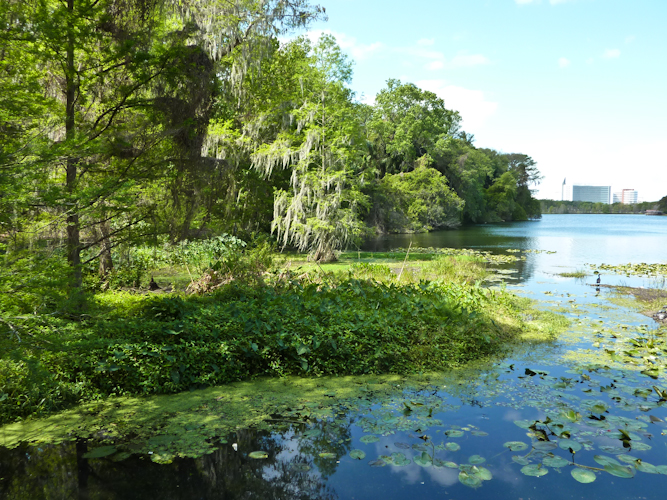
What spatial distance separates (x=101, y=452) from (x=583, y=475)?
13.4ft

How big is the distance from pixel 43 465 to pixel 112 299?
4.42 metres

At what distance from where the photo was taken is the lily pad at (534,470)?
378cm

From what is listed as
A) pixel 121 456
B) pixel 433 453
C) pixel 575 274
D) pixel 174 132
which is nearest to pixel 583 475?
pixel 433 453

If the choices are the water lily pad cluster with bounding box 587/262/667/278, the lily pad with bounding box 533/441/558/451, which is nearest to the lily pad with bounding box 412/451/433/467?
the lily pad with bounding box 533/441/558/451

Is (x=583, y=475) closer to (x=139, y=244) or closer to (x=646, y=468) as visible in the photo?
(x=646, y=468)

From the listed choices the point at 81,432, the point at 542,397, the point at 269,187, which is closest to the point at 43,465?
the point at 81,432

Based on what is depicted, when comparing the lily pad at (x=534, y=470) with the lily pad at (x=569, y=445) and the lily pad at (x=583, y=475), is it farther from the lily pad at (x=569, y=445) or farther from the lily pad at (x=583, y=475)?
the lily pad at (x=569, y=445)

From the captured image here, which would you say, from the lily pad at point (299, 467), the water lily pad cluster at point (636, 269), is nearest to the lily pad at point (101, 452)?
the lily pad at point (299, 467)

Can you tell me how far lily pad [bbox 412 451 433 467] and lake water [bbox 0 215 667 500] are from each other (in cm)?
1

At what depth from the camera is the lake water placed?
11.9 ft

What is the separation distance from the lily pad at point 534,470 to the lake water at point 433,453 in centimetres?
1

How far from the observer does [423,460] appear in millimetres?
3900

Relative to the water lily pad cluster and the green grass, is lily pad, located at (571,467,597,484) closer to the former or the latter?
the green grass

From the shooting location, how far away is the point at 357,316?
23.3 feet
